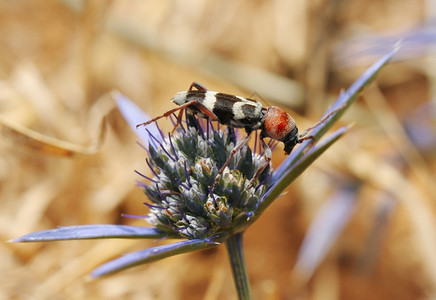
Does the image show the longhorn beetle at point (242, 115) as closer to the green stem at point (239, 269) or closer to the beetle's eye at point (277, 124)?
the beetle's eye at point (277, 124)

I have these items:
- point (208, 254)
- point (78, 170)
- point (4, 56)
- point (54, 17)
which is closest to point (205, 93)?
point (78, 170)

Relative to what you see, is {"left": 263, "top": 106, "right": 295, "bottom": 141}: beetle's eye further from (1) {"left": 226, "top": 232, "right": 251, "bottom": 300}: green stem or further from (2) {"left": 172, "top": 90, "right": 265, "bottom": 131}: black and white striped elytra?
(1) {"left": 226, "top": 232, "right": 251, "bottom": 300}: green stem

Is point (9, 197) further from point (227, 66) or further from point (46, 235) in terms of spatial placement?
point (46, 235)

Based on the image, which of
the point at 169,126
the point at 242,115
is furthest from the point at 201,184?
the point at 169,126

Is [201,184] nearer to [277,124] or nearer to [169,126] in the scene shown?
[277,124]

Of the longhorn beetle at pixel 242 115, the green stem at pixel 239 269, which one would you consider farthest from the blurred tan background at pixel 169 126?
the longhorn beetle at pixel 242 115

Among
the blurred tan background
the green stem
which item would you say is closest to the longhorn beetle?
the green stem
